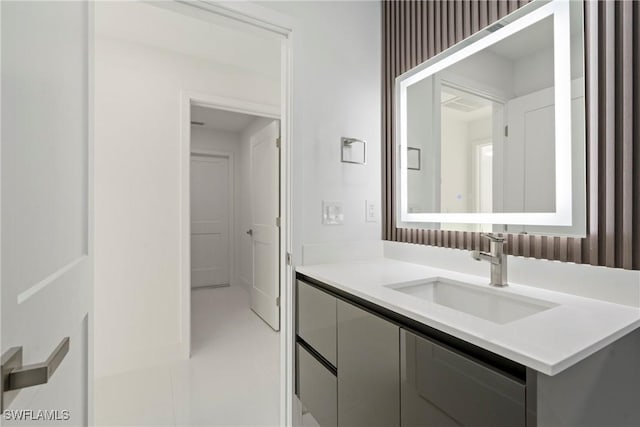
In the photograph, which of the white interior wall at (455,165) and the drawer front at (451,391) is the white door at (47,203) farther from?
the white interior wall at (455,165)

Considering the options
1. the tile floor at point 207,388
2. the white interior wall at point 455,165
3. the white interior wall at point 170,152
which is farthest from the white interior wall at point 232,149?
the white interior wall at point 455,165

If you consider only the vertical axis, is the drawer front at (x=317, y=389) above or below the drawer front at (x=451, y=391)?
below

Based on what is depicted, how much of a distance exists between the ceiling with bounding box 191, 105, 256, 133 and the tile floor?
261 cm

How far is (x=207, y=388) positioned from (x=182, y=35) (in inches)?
96.2

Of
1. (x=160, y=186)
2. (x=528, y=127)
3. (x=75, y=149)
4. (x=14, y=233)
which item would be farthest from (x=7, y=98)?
(x=160, y=186)

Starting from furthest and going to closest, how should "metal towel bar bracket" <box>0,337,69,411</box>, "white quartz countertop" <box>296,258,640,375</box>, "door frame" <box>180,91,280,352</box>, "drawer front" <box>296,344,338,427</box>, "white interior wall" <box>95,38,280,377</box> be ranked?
"door frame" <box>180,91,280,352</box>
"white interior wall" <box>95,38,280,377</box>
"drawer front" <box>296,344,338,427</box>
"white quartz countertop" <box>296,258,640,375</box>
"metal towel bar bracket" <box>0,337,69,411</box>

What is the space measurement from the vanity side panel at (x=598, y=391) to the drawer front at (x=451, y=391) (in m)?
0.06

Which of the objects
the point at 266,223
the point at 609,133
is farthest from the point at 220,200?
the point at 609,133

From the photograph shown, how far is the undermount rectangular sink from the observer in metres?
1.03

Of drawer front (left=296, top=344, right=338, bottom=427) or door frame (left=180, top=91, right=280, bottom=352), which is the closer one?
drawer front (left=296, top=344, right=338, bottom=427)

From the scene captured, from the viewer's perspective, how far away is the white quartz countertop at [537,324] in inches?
24.2

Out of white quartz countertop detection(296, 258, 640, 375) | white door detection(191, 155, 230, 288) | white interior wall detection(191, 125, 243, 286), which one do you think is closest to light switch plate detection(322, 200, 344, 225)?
white quartz countertop detection(296, 258, 640, 375)

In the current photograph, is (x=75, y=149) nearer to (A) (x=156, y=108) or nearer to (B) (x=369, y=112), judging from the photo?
(B) (x=369, y=112)

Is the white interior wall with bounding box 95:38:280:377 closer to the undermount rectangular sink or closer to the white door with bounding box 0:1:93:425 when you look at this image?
Answer: the white door with bounding box 0:1:93:425
